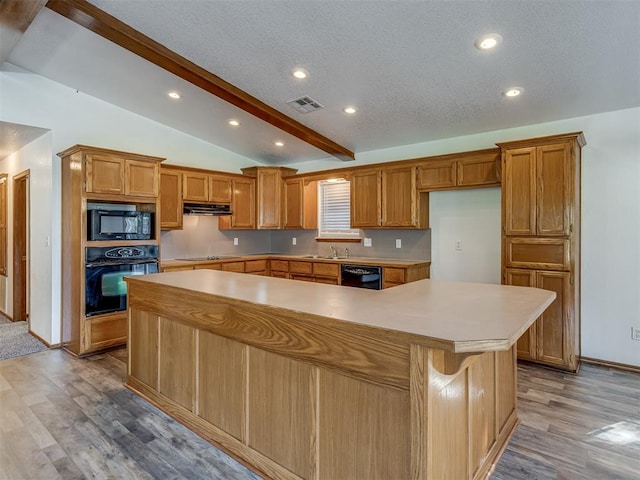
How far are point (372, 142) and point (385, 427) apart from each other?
3.97 metres

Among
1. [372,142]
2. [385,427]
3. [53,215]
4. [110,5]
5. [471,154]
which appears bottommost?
[385,427]

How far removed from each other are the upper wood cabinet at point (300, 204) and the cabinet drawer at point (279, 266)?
60cm

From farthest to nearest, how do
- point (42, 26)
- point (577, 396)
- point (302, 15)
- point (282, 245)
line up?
point (282, 245) → point (42, 26) → point (577, 396) → point (302, 15)

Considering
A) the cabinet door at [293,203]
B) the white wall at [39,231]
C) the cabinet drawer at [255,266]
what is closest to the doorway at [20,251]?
→ the white wall at [39,231]

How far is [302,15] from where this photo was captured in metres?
2.51

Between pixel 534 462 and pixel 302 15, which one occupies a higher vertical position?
pixel 302 15

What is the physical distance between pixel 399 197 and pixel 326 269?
1.39 meters

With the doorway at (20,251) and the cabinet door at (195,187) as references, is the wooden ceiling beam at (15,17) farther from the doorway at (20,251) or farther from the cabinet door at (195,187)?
the doorway at (20,251)

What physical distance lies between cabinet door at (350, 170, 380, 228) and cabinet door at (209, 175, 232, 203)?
185cm

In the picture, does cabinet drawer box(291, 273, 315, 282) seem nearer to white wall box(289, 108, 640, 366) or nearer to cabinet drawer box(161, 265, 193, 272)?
cabinet drawer box(161, 265, 193, 272)

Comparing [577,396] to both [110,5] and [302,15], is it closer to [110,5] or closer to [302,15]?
[302,15]

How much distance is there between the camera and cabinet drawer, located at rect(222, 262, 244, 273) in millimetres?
5184

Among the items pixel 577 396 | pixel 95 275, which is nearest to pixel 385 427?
pixel 577 396

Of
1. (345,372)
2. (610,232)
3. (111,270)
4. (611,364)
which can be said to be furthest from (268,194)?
(611,364)
